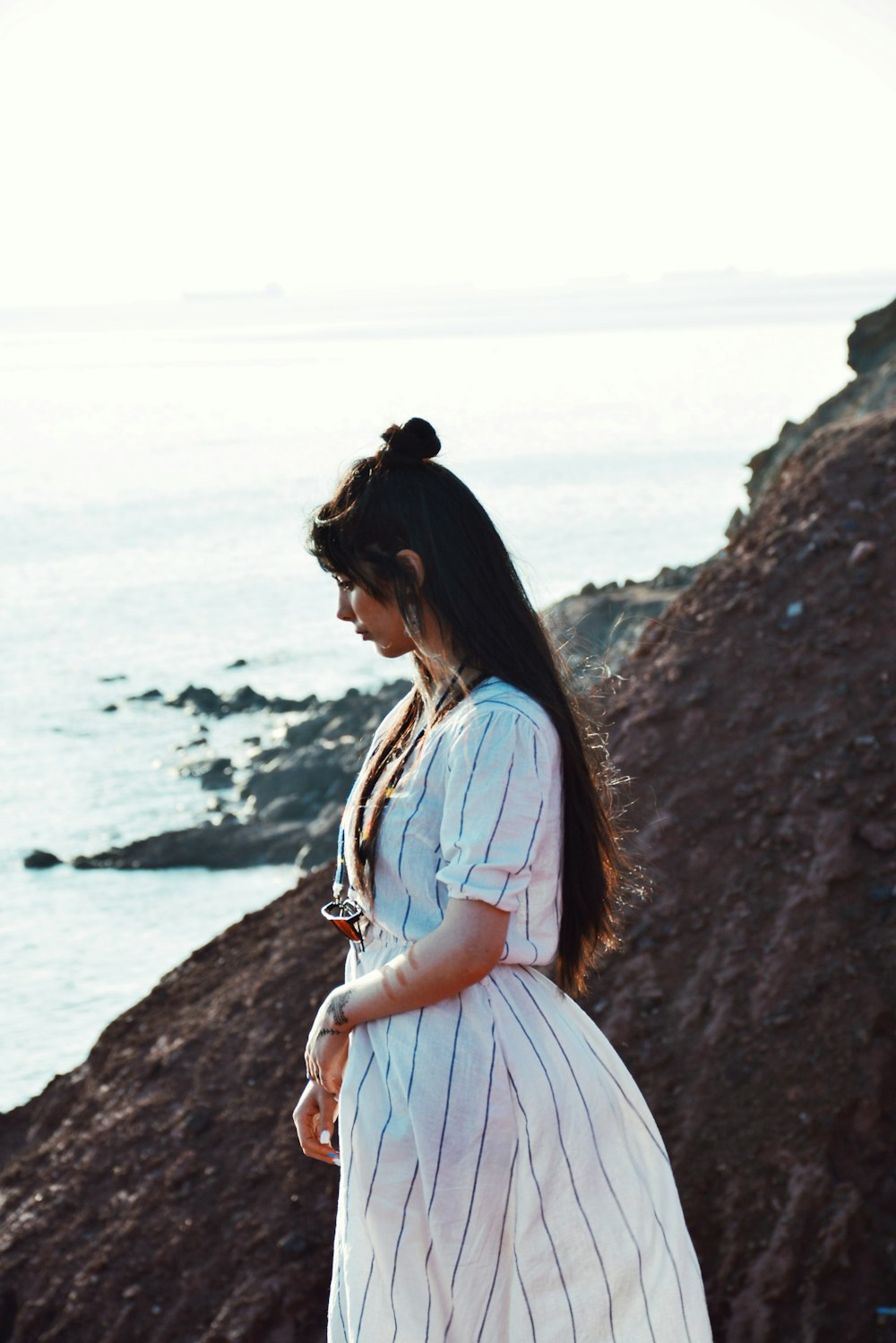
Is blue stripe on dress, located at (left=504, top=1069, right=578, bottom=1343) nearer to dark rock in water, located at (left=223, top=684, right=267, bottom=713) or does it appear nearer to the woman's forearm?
the woman's forearm

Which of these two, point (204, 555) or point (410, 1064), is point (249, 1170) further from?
point (204, 555)

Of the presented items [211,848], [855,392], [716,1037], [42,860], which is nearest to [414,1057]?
[716,1037]

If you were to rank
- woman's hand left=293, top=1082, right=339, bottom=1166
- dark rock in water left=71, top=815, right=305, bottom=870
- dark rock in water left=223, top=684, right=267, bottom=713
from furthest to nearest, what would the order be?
dark rock in water left=223, top=684, right=267, bottom=713 → dark rock in water left=71, top=815, right=305, bottom=870 → woman's hand left=293, top=1082, right=339, bottom=1166

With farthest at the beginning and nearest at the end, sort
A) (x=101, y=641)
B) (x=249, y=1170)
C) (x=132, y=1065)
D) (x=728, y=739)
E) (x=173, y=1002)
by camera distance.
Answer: (x=101, y=641) → (x=173, y=1002) → (x=132, y=1065) → (x=728, y=739) → (x=249, y=1170)

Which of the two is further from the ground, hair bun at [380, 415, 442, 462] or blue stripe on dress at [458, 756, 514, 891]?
hair bun at [380, 415, 442, 462]

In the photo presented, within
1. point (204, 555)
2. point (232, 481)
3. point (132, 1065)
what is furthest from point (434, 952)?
point (232, 481)

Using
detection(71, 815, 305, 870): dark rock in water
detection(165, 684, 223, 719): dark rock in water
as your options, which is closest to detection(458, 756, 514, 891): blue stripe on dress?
detection(71, 815, 305, 870): dark rock in water

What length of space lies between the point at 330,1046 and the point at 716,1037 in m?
2.58

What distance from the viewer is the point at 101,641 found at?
35812 millimetres

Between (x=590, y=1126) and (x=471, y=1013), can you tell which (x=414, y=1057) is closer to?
(x=471, y=1013)

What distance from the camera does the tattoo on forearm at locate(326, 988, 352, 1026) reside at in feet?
8.07

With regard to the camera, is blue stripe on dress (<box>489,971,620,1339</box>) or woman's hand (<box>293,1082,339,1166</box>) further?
woman's hand (<box>293,1082,339,1166</box>)

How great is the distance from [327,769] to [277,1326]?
50.8ft

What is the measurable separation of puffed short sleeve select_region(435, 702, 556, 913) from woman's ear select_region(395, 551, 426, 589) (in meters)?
0.25
